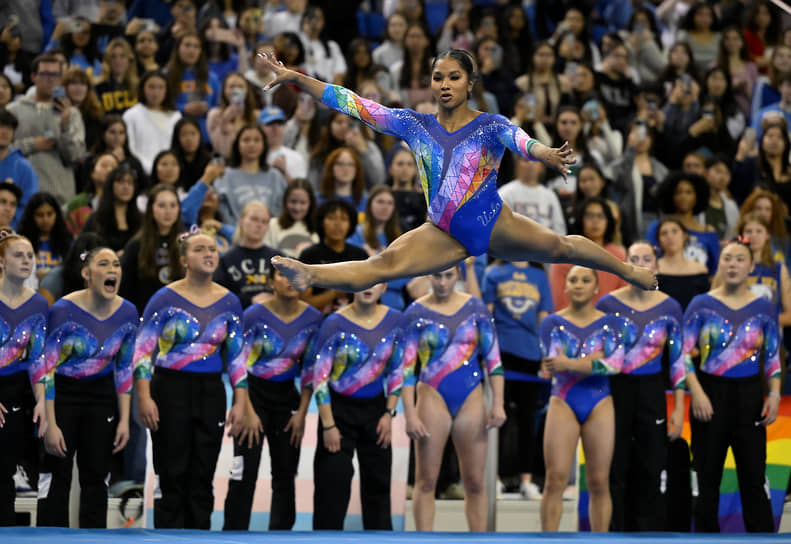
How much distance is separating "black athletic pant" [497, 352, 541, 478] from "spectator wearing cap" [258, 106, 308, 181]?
2.47 m

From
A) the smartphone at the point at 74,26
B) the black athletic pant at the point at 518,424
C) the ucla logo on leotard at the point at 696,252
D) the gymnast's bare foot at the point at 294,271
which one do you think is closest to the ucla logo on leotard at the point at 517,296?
the black athletic pant at the point at 518,424

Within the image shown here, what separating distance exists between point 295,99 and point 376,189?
7.08 feet

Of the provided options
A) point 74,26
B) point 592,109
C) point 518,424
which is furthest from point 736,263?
point 74,26

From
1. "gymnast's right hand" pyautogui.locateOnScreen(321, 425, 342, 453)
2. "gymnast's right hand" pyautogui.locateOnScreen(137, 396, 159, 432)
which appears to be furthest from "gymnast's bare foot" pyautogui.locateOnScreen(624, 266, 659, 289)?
"gymnast's right hand" pyautogui.locateOnScreen(137, 396, 159, 432)

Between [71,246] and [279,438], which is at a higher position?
[71,246]

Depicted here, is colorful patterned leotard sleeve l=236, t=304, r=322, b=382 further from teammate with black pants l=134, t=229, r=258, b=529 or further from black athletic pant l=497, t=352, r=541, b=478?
black athletic pant l=497, t=352, r=541, b=478

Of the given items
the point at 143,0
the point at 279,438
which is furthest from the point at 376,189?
the point at 143,0

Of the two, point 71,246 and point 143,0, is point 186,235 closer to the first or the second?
point 71,246

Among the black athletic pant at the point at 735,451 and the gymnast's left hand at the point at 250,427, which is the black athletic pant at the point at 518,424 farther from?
the gymnast's left hand at the point at 250,427

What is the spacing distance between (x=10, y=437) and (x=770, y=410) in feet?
15.3

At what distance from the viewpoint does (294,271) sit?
489 centimetres

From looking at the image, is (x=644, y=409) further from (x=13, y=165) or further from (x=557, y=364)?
(x=13, y=165)

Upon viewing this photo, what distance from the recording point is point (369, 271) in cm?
512

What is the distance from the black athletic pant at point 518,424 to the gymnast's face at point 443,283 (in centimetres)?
82
